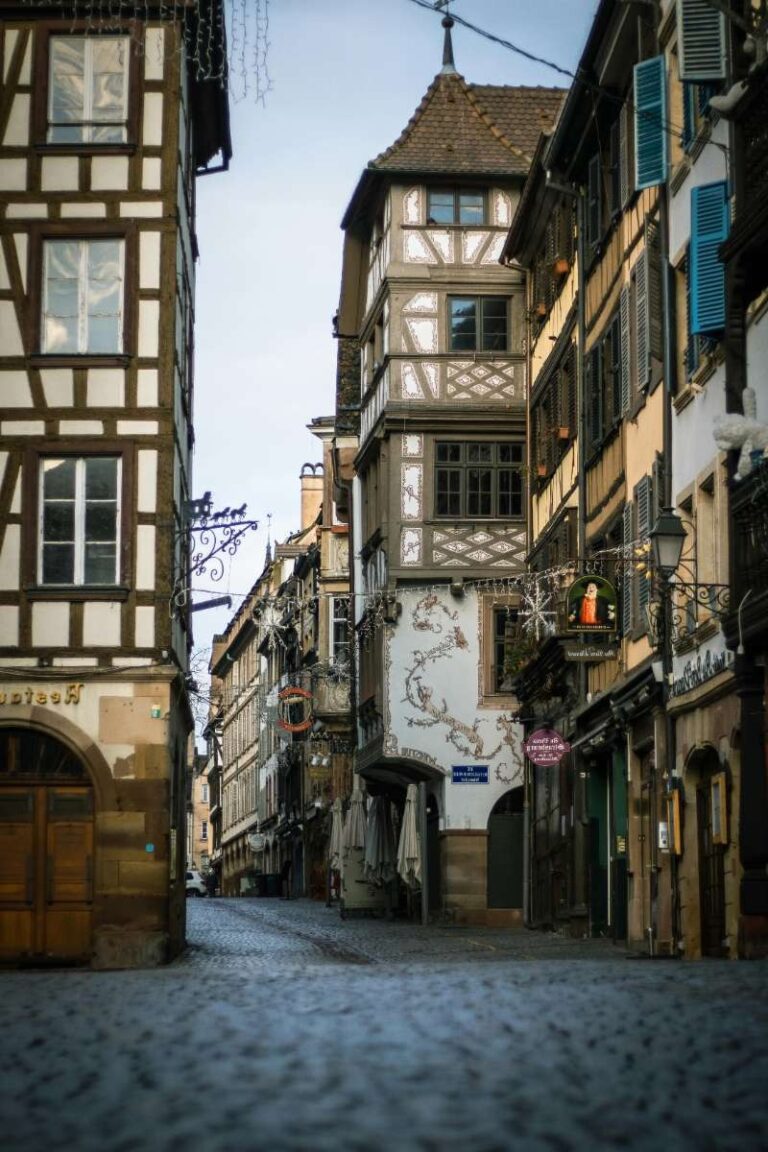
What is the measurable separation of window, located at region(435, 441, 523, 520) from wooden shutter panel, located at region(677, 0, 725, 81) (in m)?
19.8

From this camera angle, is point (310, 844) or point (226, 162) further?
point (310, 844)

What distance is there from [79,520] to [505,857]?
16042mm

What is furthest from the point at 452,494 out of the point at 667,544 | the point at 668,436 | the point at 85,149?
the point at 667,544

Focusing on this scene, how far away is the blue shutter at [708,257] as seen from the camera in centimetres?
2262

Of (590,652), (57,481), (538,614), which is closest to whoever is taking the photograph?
(57,481)

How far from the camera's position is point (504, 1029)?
9492 millimetres

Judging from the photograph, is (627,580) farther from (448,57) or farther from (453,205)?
(448,57)

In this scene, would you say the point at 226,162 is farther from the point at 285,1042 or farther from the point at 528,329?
the point at 285,1042

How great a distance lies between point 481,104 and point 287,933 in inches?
710

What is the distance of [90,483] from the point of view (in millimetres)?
28906

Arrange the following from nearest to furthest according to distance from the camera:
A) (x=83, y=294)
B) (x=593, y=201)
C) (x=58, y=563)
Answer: (x=58, y=563)
(x=83, y=294)
(x=593, y=201)

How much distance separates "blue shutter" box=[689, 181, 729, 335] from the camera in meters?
22.6

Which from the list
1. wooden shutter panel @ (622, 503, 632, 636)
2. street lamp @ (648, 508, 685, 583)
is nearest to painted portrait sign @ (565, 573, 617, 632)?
wooden shutter panel @ (622, 503, 632, 636)

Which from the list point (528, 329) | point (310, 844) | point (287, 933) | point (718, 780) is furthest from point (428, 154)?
point (310, 844)
